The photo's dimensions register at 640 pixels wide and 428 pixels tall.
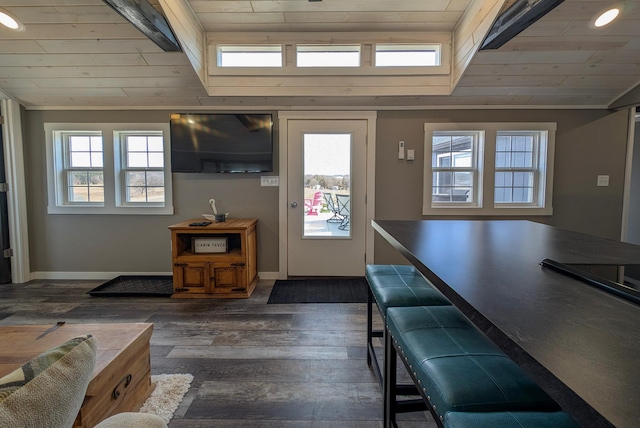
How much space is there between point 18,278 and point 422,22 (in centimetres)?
533

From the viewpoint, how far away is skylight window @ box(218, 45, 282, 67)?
341 cm

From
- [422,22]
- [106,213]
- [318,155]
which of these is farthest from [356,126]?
[106,213]

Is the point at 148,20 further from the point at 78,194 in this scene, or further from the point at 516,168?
the point at 516,168

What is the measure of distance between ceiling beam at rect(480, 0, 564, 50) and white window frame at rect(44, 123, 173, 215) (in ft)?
11.4

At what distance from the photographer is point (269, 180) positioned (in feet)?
12.2

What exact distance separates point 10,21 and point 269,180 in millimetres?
2570

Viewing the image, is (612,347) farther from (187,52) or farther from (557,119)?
(557,119)

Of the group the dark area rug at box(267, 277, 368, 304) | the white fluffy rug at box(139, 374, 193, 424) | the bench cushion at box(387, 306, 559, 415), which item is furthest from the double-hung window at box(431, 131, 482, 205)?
the white fluffy rug at box(139, 374, 193, 424)

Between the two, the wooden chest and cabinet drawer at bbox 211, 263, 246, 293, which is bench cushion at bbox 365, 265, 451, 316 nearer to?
the wooden chest

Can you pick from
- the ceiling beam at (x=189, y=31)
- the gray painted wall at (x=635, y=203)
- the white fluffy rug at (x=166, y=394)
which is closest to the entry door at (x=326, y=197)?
the ceiling beam at (x=189, y=31)

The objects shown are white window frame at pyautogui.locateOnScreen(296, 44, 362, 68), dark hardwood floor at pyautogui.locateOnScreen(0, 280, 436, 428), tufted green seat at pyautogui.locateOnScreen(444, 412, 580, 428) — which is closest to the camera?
tufted green seat at pyautogui.locateOnScreen(444, 412, 580, 428)

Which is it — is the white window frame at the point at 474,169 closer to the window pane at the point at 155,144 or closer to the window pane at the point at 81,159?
the window pane at the point at 155,144

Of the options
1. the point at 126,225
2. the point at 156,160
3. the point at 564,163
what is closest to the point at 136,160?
the point at 156,160

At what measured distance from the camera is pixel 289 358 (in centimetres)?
210
